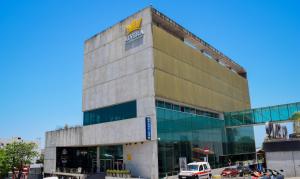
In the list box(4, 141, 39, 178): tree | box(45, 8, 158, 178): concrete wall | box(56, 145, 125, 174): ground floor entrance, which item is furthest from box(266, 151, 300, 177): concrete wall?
box(4, 141, 39, 178): tree

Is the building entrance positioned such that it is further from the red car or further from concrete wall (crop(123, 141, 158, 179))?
the red car

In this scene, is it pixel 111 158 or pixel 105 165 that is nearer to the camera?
pixel 111 158

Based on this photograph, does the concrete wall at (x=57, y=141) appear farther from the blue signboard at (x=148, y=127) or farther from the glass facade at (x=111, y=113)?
the blue signboard at (x=148, y=127)

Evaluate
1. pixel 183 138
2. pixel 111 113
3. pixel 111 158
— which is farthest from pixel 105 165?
pixel 183 138

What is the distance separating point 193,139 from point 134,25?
19.9 metres

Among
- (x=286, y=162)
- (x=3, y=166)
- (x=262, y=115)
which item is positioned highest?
(x=262, y=115)

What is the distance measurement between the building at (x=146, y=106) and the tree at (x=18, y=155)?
17.6 metres

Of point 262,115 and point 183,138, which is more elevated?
point 262,115

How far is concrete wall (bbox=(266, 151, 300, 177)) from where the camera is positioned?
33.7 m

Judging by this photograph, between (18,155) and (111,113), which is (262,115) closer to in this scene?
(111,113)

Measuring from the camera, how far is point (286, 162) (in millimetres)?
34312

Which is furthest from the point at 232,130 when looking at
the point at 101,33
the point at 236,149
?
the point at 101,33

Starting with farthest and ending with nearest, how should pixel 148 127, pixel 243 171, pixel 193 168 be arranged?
pixel 243 171, pixel 148 127, pixel 193 168

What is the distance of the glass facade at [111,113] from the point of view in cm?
4047
